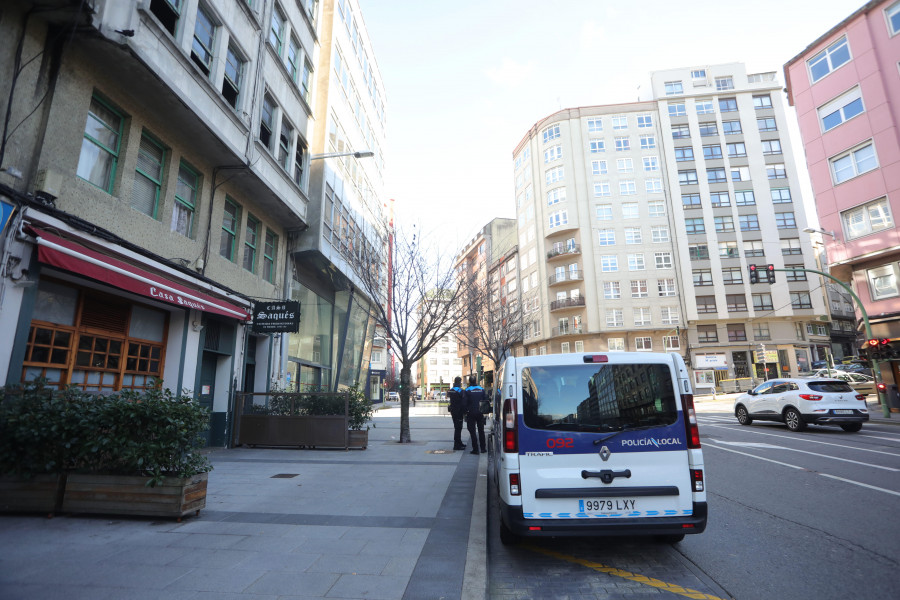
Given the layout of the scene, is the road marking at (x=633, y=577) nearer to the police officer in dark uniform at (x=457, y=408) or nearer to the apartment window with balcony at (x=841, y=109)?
the police officer in dark uniform at (x=457, y=408)

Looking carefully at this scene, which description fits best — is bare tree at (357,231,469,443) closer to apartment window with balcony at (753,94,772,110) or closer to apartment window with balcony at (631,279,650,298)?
apartment window with balcony at (631,279,650,298)

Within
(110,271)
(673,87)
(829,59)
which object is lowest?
(110,271)

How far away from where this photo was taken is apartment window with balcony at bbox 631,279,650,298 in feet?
167

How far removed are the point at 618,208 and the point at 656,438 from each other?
5305 cm

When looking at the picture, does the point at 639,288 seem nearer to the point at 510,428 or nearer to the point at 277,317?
the point at 277,317

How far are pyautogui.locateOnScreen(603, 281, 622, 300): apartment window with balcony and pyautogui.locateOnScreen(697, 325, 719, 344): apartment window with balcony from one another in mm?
8952

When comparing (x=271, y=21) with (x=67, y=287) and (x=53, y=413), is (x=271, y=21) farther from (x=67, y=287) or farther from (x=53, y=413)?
(x=53, y=413)

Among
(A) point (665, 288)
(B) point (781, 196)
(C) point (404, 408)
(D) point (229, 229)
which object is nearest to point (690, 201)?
(B) point (781, 196)

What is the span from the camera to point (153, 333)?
10.4m

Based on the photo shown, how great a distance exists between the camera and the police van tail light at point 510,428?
4363 millimetres

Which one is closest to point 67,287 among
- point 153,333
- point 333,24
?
point 153,333

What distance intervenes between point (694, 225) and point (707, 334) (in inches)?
470

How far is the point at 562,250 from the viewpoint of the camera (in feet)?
178

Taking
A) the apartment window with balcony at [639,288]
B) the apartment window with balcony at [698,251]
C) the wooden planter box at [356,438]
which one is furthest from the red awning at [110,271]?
the apartment window with balcony at [698,251]
